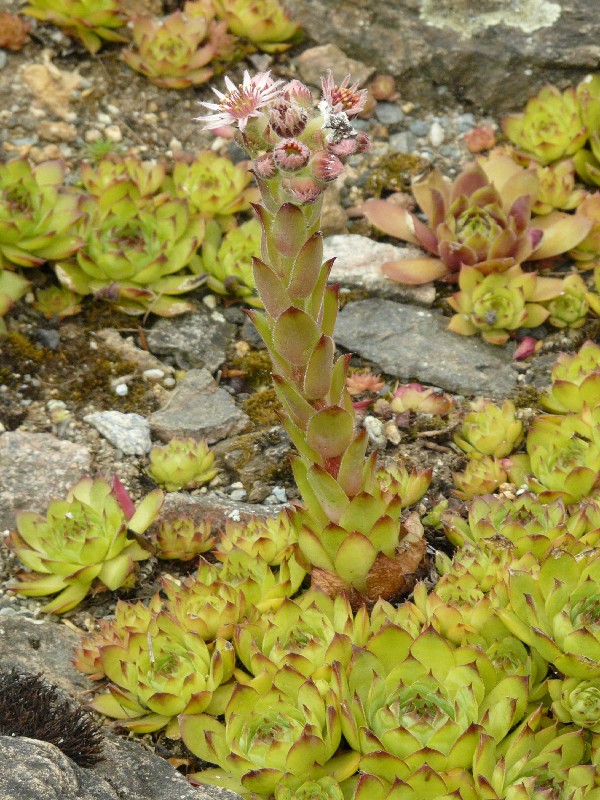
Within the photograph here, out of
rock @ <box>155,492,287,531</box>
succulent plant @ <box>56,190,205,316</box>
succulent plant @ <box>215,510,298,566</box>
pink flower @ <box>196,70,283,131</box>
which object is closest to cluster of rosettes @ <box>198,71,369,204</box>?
pink flower @ <box>196,70,283,131</box>

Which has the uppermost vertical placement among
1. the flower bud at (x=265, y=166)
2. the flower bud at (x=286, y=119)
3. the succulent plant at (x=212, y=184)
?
the flower bud at (x=286, y=119)

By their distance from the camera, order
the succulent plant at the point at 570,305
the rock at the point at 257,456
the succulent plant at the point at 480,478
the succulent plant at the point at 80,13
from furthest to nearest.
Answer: the succulent plant at the point at 80,13, the succulent plant at the point at 570,305, the rock at the point at 257,456, the succulent plant at the point at 480,478

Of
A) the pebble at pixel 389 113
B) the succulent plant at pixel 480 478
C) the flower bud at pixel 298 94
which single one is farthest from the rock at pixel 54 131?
the succulent plant at pixel 480 478

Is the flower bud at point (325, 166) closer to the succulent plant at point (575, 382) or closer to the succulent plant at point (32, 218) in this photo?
the succulent plant at point (575, 382)

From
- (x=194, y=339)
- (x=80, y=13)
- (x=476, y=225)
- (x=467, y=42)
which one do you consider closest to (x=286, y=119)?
(x=194, y=339)

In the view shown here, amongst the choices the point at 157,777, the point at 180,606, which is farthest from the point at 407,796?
the point at 180,606

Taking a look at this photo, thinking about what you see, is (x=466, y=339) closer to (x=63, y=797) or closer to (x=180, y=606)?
(x=180, y=606)

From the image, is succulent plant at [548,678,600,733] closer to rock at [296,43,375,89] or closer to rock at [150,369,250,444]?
rock at [150,369,250,444]

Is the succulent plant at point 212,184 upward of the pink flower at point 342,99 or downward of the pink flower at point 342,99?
downward
